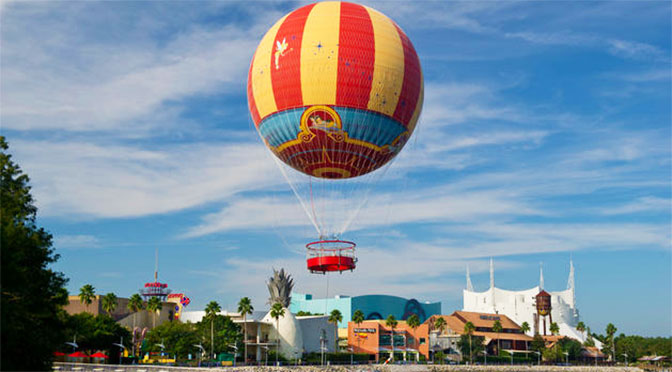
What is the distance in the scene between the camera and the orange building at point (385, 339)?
130625 millimetres

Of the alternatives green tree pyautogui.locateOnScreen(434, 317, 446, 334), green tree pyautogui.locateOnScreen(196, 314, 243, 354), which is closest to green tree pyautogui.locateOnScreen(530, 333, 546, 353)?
green tree pyautogui.locateOnScreen(434, 317, 446, 334)

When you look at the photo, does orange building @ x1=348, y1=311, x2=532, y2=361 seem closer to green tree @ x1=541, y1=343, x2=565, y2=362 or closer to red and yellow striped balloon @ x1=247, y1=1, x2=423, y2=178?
green tree @ x1=541, y1=343, x2=565, y2=362

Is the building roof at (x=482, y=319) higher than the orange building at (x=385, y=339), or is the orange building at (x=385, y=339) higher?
the building roof at (x=482, y=319)

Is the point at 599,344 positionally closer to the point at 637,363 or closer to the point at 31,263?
the point at 637,363

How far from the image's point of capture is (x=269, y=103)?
42.9m

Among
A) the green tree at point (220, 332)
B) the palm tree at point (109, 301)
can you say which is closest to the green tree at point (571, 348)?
the green tree at point (220, 332)

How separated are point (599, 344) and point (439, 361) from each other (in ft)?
263

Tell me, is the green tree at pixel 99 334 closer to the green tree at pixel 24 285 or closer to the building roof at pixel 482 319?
the green tree at pixel 24 285

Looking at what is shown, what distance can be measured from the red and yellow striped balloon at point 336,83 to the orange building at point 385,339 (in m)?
90.9

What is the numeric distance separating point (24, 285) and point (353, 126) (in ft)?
70.6

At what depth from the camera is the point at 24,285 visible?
2878cm

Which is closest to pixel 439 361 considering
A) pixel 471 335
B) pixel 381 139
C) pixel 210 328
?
pixel 471 335

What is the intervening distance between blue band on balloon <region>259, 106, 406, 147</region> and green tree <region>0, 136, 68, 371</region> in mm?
15880

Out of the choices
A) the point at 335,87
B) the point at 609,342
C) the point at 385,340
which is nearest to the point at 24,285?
the point at 335,87
